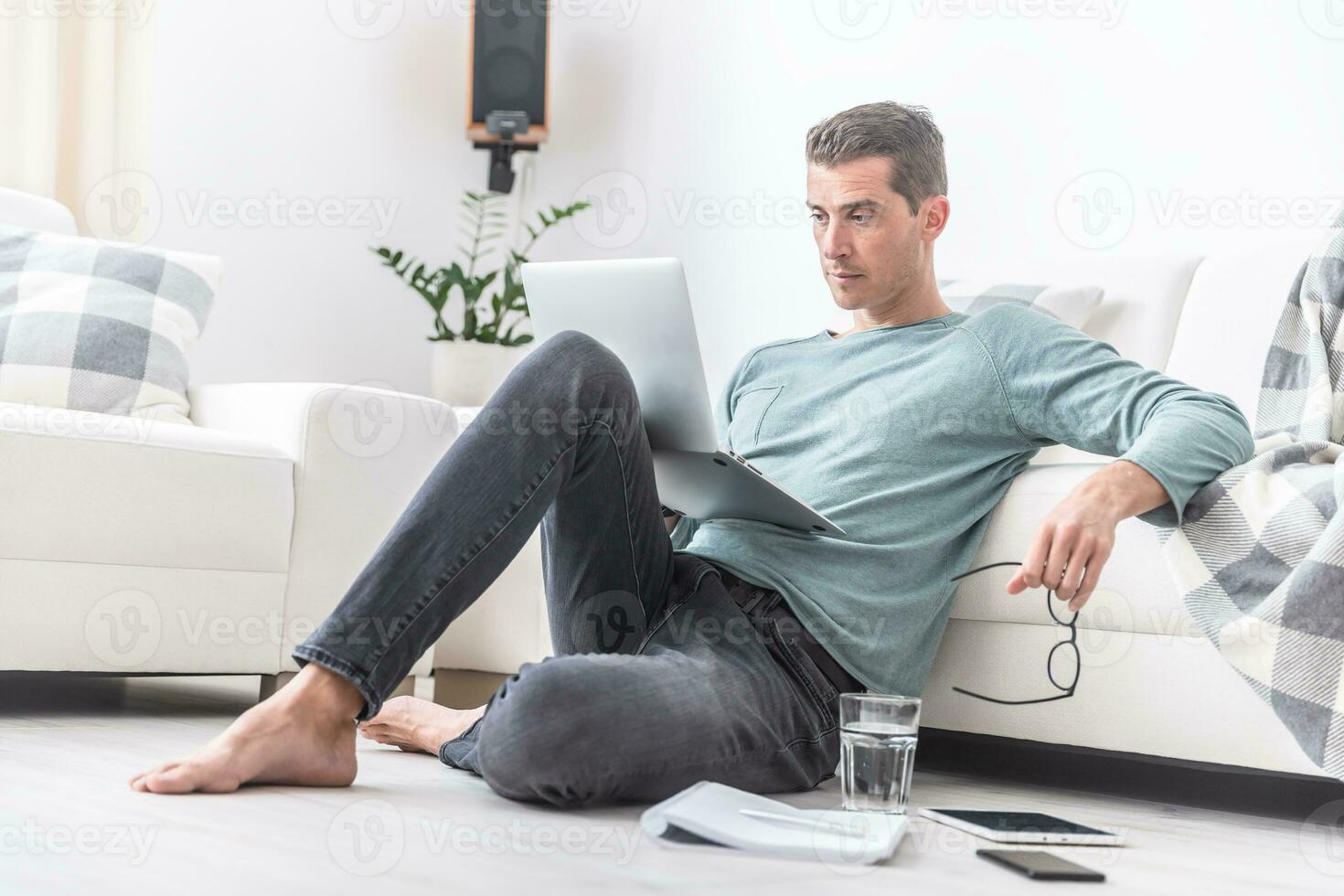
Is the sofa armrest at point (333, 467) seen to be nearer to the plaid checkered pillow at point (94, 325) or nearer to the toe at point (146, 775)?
the plaid checkered pillow at point (94, 325)

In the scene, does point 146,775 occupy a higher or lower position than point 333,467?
lower

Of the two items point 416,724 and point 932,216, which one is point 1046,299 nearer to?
point 932,216

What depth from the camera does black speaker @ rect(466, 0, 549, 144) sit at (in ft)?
11.0

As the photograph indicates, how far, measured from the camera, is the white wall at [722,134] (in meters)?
2.42

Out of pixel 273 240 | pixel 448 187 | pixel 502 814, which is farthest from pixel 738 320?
pixel 502 814

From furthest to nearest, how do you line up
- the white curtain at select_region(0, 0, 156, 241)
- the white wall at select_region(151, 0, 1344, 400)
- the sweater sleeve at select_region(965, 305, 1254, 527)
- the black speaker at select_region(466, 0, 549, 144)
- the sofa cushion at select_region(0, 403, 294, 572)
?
1. the black speaker at select_region(466, 0, 549, 144)
2. the white curtain at select_region(0, 0, 156, 241)
3. the white wall at select_region(151, 0, 1344, 400)
4. the sofa cushion at select_region(0, 403, 294, 572)
5. the sweater sleeve at select_region(965, 305, 1254, 527)

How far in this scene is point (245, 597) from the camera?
188 cm

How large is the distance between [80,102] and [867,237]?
7.22 feet

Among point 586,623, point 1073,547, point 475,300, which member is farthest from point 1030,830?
point 475,300

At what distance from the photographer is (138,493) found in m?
1.77

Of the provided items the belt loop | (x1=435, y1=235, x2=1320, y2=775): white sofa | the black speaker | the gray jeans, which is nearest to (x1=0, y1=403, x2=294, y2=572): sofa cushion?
the gray jeans

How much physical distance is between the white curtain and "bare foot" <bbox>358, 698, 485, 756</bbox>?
1.92m

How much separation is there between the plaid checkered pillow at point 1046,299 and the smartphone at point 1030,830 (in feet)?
3.37

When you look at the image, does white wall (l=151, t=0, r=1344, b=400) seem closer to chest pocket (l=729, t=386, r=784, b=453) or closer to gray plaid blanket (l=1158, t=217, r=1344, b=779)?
gray plaid blanket (l=1158, t=217, r=1344, b=779)
